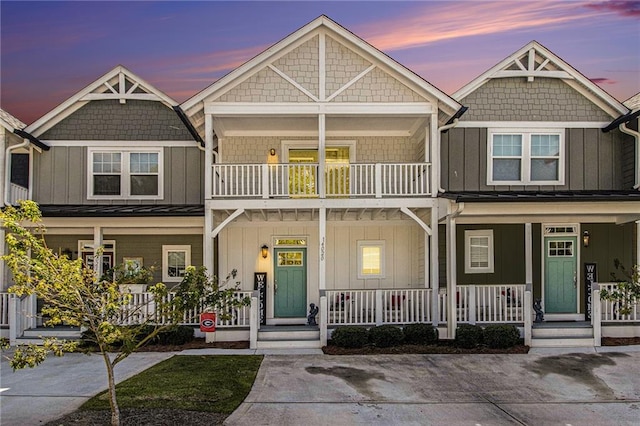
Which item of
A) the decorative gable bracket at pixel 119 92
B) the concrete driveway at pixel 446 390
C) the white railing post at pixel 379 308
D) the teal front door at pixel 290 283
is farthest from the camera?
the decorative gable bracket at pixel 119 92

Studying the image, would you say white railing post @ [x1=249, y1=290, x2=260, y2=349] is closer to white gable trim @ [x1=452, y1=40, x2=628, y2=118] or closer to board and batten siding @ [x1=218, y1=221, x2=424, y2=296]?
board and batten siding @ [x1=218, y1=221, x2=424, y2=296]

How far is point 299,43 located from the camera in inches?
538

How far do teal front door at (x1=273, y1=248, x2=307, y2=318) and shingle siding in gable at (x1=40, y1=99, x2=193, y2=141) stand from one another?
16.0 ft

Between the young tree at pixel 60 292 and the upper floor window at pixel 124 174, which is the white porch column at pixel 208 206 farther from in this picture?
the young tree at pixel 60 292

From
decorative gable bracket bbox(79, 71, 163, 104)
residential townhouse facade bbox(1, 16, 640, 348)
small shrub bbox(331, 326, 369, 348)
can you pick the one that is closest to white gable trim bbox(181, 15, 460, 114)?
residential townhouse facade bbox(1, 16, 640, 348)

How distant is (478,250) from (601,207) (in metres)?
3.60

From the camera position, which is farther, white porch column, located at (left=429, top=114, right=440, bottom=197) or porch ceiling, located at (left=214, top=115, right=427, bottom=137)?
porch ceiling, located at (left=214, top=115, right=427, bottom=137)

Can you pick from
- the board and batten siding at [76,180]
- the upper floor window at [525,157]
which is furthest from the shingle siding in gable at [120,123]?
the upper floor window at [525,157]

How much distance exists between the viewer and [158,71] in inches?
717

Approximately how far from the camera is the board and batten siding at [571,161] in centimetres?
1553

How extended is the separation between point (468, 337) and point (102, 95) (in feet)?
41.9

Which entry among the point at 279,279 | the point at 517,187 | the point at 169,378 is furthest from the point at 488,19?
the point at 169,378

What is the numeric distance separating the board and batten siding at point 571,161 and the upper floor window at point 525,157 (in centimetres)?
18

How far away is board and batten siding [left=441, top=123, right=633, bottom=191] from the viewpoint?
51.0ft
